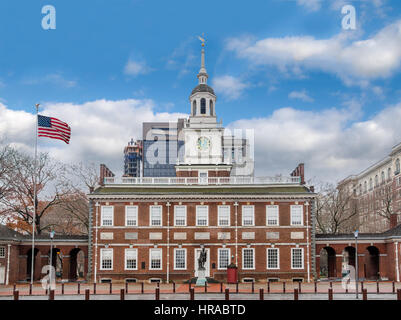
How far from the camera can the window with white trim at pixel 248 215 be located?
48.1m

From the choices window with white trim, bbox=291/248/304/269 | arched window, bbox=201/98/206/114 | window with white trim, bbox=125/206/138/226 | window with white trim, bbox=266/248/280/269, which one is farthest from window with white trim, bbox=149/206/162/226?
arched window, bbox=201/98/206/114

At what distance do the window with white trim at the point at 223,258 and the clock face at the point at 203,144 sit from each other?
670 inches

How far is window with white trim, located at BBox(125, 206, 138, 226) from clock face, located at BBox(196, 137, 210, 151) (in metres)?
15.9

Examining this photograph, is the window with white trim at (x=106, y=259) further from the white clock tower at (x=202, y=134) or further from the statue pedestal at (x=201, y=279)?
the white clock tower at (x=202, y=134)

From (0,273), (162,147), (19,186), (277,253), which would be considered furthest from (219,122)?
(162,147)

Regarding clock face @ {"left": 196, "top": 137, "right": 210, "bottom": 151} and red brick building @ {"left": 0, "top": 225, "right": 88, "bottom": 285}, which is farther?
clock face @ {"left": 196, "top": 137, "right": 210, "bottom": 151}

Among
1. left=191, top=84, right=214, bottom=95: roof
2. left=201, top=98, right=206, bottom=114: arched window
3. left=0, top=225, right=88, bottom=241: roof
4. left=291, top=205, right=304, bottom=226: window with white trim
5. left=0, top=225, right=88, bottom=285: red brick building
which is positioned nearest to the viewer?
left=0, top=225, right=88, bottom=285: red brick building

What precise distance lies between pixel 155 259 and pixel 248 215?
9582mm

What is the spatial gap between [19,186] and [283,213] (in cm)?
3007

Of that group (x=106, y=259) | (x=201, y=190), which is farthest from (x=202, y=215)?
(x=106, y=259)

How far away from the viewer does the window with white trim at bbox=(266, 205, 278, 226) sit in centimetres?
4809

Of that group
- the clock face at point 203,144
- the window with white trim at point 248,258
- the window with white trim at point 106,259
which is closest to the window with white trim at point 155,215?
the window with white trim at point 106,259

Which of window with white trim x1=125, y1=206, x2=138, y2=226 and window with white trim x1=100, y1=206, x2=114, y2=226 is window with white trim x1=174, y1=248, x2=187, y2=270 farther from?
window with white trim x1=100, y1=206, x2=114, y2=226
